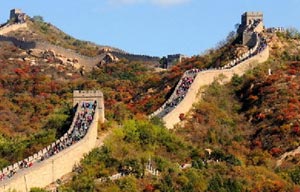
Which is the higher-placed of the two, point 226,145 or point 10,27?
point 10,27

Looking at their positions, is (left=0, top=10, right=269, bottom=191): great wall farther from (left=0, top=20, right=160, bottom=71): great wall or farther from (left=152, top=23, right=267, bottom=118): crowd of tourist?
(left=0, top=20, right=160, bottom=71): great wall

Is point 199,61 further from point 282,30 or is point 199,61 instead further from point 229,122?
point 229,122

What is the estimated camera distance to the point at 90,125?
175 feet

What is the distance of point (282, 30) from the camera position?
8088 centimetres

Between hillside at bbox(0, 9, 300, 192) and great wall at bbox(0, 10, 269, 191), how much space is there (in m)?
0.59

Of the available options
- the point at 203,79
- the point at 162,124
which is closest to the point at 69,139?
the point at 162,124

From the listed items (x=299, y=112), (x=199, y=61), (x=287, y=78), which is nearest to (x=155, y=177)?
(x=299, y=112)

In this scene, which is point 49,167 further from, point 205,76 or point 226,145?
point 205,76

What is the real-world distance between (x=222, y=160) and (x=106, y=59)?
4530 centimetres

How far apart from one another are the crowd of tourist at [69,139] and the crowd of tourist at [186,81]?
6324mm

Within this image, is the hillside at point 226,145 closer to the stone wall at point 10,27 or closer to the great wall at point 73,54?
the great wall at point 73,54

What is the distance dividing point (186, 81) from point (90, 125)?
15887mm

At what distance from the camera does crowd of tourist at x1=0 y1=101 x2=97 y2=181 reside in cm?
4781

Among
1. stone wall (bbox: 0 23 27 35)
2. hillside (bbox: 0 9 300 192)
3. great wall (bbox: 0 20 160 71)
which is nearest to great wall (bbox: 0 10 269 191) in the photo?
hillside (bbox: 0 9 300 192)
